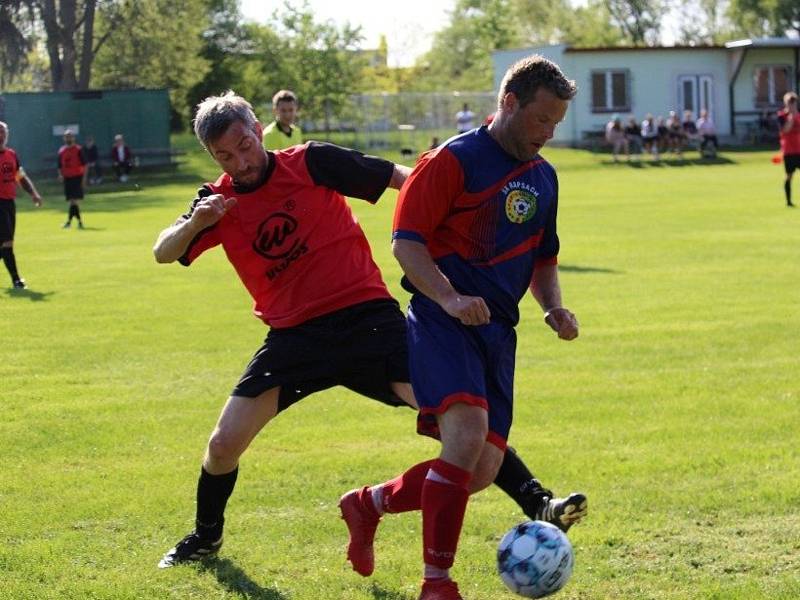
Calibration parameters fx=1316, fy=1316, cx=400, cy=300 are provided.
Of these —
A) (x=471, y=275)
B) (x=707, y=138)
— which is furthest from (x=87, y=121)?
(x=471, y=275)

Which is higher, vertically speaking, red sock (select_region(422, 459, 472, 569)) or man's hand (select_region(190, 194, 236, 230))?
man's hand (select_region(190, 194, 236, 230))

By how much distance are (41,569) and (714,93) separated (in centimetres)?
5623

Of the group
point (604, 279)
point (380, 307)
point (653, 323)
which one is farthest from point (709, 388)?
point (604, 279)

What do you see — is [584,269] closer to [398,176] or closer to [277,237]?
[398,176]

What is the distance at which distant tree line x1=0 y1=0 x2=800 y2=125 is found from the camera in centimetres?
5600

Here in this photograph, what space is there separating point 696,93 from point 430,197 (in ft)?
183

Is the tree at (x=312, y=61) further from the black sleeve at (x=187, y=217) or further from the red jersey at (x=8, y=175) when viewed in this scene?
the black sleeve at (x=187, y=217)

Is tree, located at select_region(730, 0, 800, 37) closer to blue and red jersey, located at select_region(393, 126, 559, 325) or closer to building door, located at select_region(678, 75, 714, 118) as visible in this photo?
building door, located at select_region(678, 75, 714, 118)

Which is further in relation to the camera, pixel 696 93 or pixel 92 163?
pixel 696 93

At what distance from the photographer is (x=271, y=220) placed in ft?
18.1

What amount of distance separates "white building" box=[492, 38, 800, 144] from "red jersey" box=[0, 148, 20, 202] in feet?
133

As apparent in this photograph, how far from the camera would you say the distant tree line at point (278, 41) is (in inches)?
2205

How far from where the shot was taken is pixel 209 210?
5.22 meters

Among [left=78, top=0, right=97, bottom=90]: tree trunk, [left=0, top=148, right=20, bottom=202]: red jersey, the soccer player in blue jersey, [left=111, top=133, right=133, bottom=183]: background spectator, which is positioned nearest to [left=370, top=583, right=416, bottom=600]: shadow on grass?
the soccer player in blue jersey
